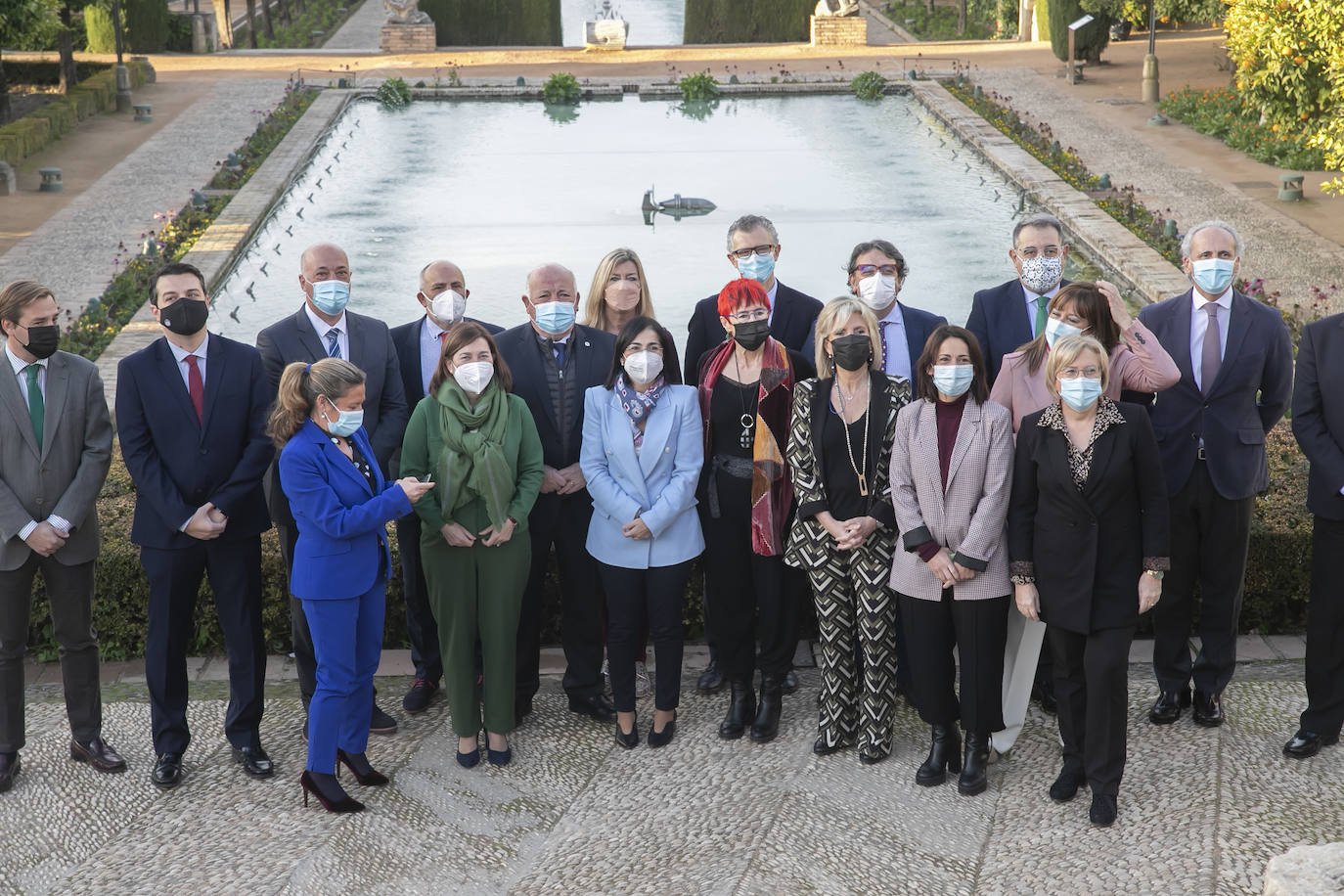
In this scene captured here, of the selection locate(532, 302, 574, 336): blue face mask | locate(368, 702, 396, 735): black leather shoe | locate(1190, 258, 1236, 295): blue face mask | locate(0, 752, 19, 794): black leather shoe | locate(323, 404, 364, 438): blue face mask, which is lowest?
locate(368, 702, 396, 735): black leather shoe

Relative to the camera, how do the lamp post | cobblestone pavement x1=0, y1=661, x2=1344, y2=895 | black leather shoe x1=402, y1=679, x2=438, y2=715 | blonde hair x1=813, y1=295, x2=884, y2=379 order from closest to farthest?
cobblestone pavement x1=0, y1=661, x2=1344, y2=895
blonde hair x1=813, y1=295, x2=884, y2=379
black leather shoe x1=402, y1=679, x2=438, y2=715
the lamp post

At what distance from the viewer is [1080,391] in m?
5.20

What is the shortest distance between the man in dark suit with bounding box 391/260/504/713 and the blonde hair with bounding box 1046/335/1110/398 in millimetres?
2574

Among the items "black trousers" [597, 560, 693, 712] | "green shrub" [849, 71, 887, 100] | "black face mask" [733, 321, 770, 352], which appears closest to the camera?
"black face mask" [733, 321, 770, 352]

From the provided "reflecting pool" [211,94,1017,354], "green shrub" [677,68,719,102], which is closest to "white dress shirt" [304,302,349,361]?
"reflecting pool" [211,94,1017,354]

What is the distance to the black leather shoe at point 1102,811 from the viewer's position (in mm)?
5246

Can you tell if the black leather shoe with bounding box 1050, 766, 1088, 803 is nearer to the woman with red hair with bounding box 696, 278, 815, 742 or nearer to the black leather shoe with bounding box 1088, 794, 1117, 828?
the black leather shoe with bounding box 1088, 794, 1117, 828

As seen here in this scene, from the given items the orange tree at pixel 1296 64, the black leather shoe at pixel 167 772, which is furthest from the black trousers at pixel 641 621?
the orange tree at pixel 1296 64

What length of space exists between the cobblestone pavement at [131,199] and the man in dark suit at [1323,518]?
1092cm

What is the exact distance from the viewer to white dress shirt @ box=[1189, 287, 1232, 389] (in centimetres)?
592

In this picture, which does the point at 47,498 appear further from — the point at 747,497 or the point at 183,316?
the point at 747,497

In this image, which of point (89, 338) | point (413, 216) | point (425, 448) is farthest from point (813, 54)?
point (425, 448)

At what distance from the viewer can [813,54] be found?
29281 millimetres

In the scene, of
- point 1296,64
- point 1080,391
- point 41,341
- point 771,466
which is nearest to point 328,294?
point 41,341
